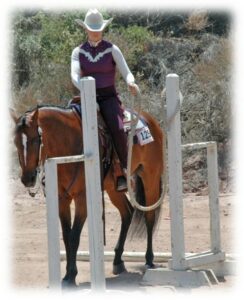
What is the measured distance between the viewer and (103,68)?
24.1ft

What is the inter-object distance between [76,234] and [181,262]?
3.08ft

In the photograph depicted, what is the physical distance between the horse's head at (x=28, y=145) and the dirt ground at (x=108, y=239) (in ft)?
3.26

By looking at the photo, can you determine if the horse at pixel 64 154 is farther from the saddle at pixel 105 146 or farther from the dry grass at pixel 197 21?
the dry grass at pixel 197 21

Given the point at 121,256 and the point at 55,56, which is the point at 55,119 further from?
the point at 55,56

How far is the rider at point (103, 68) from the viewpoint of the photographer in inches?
285

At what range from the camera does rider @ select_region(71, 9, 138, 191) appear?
23.8 feet

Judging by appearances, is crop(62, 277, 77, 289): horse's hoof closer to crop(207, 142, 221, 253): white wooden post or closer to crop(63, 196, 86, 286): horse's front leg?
crop(63, 196, 86, 286): horse's front leg

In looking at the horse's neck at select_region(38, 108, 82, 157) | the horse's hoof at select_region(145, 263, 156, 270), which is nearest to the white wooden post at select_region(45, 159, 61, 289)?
the horse's neck at select_region(38, 108, 82, 157)

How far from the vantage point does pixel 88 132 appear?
604 centimetres

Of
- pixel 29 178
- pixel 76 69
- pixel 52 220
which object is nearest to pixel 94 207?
pixel 52 220

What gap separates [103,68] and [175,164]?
115cm

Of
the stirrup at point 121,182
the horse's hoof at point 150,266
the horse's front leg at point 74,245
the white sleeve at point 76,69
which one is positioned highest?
the white sleeve at point 76,69

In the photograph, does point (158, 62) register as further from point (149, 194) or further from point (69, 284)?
point (69, 284)

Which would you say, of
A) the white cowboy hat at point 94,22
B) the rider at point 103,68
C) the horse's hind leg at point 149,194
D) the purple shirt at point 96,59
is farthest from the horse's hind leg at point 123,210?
the white cowboy hat at point 94,22
